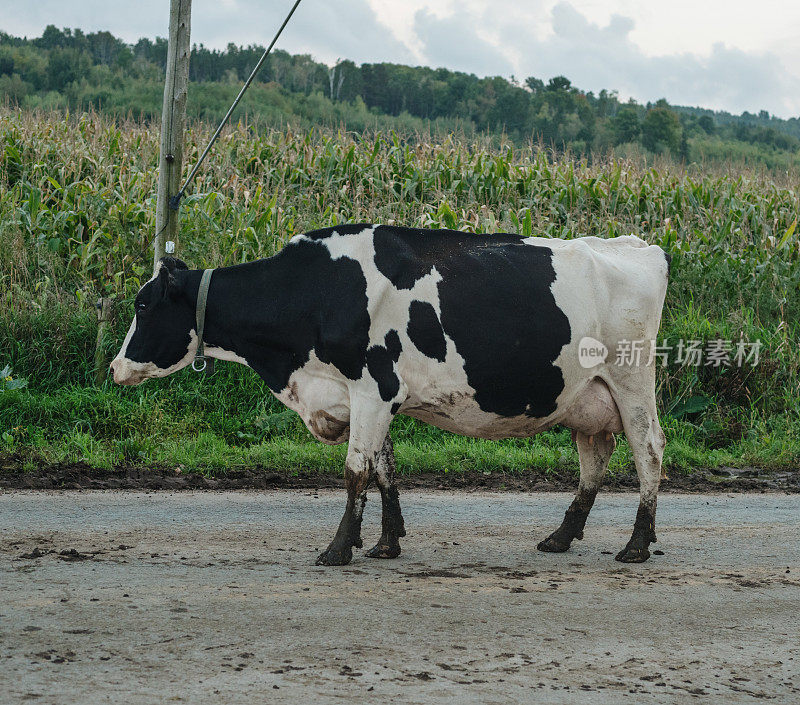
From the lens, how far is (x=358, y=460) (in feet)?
17.8

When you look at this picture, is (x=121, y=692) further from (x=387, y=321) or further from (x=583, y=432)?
(x=583, y=432)

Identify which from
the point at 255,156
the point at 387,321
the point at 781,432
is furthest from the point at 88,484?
the point at 255,156

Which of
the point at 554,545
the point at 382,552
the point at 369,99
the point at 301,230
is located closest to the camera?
the point at 382,552

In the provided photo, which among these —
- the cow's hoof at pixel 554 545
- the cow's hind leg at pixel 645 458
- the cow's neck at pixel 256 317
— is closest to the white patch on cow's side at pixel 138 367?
the cow's neck at pixel 256 317

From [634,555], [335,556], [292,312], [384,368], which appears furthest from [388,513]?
[634,555]

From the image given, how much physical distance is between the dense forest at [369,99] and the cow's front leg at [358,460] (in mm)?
12774

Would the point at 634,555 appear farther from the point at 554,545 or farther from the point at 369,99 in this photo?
the point at 369,99

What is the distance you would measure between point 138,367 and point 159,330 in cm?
28

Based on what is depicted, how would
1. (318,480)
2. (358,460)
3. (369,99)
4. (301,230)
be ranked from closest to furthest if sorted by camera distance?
(358,460)
(318,480)
(301,230)
(369,99)

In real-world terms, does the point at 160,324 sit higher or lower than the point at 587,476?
higher

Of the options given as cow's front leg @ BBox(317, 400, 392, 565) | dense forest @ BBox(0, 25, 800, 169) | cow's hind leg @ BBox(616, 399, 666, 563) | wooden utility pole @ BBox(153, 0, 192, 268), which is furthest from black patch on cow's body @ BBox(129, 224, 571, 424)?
dense forest @ BBox(0, 25, 800, 169)

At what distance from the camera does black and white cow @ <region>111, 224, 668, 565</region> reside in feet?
18.0

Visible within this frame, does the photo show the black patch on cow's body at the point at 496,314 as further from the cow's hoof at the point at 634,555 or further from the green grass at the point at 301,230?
the green grass at the point at 301,230

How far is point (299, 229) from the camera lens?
41.1 feet
